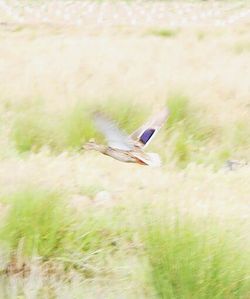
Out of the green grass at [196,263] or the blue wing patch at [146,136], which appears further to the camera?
the blue wing patch at [146,136]

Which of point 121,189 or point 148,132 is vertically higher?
Result: point 148,132

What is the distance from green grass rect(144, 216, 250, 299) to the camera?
2.33 metres

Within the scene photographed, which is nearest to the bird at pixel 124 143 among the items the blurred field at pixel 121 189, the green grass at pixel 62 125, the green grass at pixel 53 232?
the blurred field at pixel 121 189

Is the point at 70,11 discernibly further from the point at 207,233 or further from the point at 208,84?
the point at 207,233

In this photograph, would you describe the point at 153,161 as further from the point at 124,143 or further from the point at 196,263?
the point at 196,263

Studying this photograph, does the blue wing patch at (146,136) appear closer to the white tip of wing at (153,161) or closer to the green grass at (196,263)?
the white tip of wing at (153,161)

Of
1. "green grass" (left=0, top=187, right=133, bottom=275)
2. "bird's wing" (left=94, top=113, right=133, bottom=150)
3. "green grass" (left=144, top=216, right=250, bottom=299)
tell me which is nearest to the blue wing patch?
"bird's wing" (left=94, top=113, right=133, bottom=150)

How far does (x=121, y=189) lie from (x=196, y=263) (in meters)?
1.08

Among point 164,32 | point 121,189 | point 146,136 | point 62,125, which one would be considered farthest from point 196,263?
point 164,32

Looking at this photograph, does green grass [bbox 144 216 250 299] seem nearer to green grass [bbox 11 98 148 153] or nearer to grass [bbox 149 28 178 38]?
green grass [bbox 11 98 148 153]

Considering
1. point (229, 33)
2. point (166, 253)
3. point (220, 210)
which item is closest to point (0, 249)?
point (166, 253)

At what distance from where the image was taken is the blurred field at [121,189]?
2406 millimetres

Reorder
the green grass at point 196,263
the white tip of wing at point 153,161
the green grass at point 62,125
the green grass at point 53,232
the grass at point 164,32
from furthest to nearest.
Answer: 1. the grass at point 164,32
2. the green grass at point 62,125
3. the white tip of wing at point 153,161
4. the green grass at point 53,232
5. the green grass at point 196,263

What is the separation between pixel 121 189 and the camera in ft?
11.0
